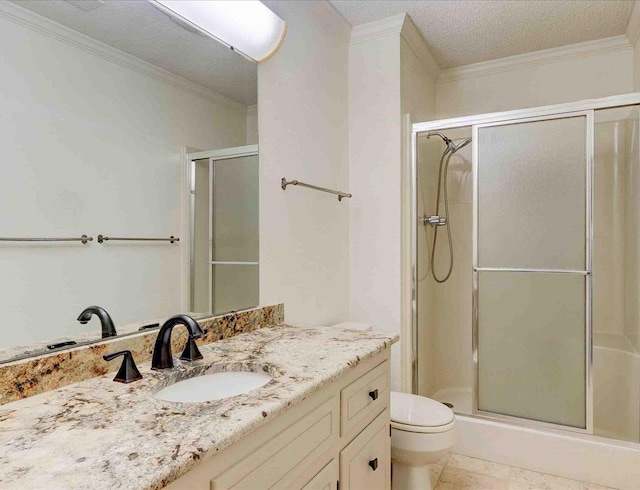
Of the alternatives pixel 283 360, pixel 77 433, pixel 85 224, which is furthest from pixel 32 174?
pixel 283 360

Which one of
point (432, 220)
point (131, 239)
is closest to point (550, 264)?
point (432, 220)

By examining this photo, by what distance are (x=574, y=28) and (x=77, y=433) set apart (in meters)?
3.24

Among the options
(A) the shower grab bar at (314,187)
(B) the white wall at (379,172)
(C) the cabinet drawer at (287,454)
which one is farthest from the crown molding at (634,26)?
(C) the cabinet drawer at (287,454)

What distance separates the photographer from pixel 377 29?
8.46 feet

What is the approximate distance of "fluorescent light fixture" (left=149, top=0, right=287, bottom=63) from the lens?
1.51 m

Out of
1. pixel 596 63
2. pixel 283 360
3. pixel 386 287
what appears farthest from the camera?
pixel 596 63

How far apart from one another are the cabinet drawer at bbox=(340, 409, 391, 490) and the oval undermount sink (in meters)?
0.34

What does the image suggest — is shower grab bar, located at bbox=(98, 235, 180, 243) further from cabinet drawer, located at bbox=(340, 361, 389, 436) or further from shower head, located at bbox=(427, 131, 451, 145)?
shower head, located at bbox=(427, 131, 451, 145)

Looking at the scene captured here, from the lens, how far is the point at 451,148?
299 cm

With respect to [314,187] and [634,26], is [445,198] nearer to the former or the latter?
[314,187]

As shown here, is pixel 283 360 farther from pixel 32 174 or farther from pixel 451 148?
pixel 451 148

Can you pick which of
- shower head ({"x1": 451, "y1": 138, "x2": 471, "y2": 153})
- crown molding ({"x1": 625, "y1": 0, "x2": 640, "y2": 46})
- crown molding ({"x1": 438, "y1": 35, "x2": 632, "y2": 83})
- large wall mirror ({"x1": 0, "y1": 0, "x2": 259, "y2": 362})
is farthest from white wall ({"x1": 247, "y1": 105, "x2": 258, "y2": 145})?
crown molding ({"x1": 625, "y1": 0, "x2": 640, "y2": 46})

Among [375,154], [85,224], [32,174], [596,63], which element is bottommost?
[85,224]

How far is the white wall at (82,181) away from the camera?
1059 mm
